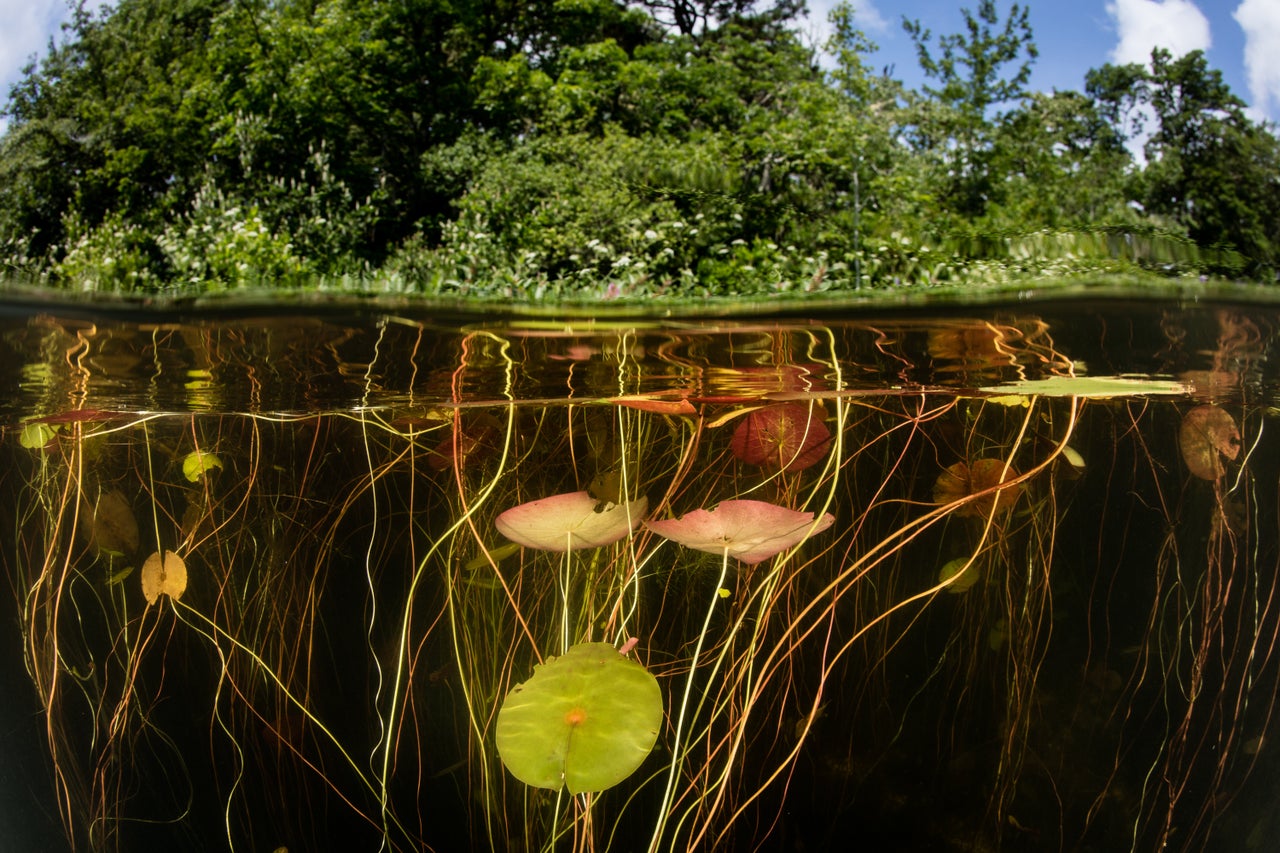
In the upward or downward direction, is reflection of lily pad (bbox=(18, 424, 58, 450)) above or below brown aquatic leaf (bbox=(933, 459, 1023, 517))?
above

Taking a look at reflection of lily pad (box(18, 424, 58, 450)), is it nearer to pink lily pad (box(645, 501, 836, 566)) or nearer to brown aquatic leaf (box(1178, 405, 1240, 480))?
pink lily pad (box(645, 501, 836, 566))

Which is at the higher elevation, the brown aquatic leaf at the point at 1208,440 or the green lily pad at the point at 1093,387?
the green lily pad at the point at 1093,387

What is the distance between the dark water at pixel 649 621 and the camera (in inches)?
56.1

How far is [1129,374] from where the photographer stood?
1.54 metres

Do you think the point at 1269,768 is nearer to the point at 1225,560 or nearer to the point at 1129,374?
the point at 1225,560

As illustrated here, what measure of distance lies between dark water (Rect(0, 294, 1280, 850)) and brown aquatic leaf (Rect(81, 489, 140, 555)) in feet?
0.03

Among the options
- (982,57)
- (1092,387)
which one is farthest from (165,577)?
(1092,387)

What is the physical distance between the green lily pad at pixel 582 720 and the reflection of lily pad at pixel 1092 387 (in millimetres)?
1181

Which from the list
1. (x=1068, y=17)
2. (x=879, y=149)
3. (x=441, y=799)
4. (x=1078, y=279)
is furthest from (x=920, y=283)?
(x=441, y=799)

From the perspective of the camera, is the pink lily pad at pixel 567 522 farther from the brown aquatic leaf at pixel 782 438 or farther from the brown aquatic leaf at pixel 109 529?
the brown aquatic leaf at pixel 109 529

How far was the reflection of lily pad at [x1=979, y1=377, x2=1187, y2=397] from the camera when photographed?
162 cm

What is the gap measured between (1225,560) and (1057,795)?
2.27 feet

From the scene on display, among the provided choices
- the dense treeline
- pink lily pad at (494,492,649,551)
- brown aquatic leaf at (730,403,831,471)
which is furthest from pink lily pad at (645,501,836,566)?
brown aquatic leaf at (730,403,831,471)

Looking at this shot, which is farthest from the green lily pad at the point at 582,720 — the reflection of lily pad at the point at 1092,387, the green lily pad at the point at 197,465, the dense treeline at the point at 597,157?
the green lily pad at the point at 197,465
